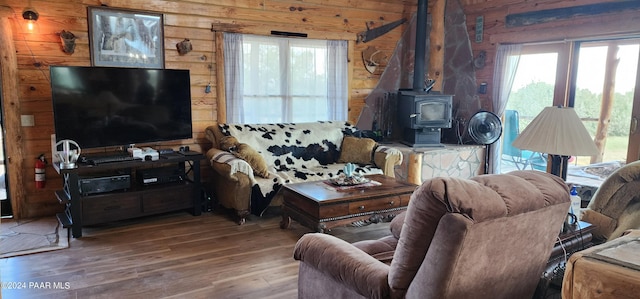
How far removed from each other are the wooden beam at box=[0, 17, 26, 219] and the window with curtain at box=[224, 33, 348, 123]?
199 centimetres

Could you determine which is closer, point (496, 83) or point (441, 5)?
point (496, 83)

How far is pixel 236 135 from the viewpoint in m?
4.82

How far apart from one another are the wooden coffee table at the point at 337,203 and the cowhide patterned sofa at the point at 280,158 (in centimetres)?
37

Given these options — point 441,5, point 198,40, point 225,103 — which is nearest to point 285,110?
point 225,103

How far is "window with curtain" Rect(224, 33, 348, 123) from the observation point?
5102 mm

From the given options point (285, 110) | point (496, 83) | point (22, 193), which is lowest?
point (22, 193)

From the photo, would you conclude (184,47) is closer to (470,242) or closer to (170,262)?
(170,262)

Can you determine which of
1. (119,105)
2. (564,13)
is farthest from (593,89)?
(119,105)

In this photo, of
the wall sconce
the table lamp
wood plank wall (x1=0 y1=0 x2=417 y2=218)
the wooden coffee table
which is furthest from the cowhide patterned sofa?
the table lamp

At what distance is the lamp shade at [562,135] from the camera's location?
2312 millimetres

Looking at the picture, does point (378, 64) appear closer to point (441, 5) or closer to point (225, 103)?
point (441, 5)

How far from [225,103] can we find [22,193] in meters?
2.16

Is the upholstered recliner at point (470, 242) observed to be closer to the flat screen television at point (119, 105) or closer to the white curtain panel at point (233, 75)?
the flat screen television at point (119, 105)

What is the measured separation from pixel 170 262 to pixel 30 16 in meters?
2.61
